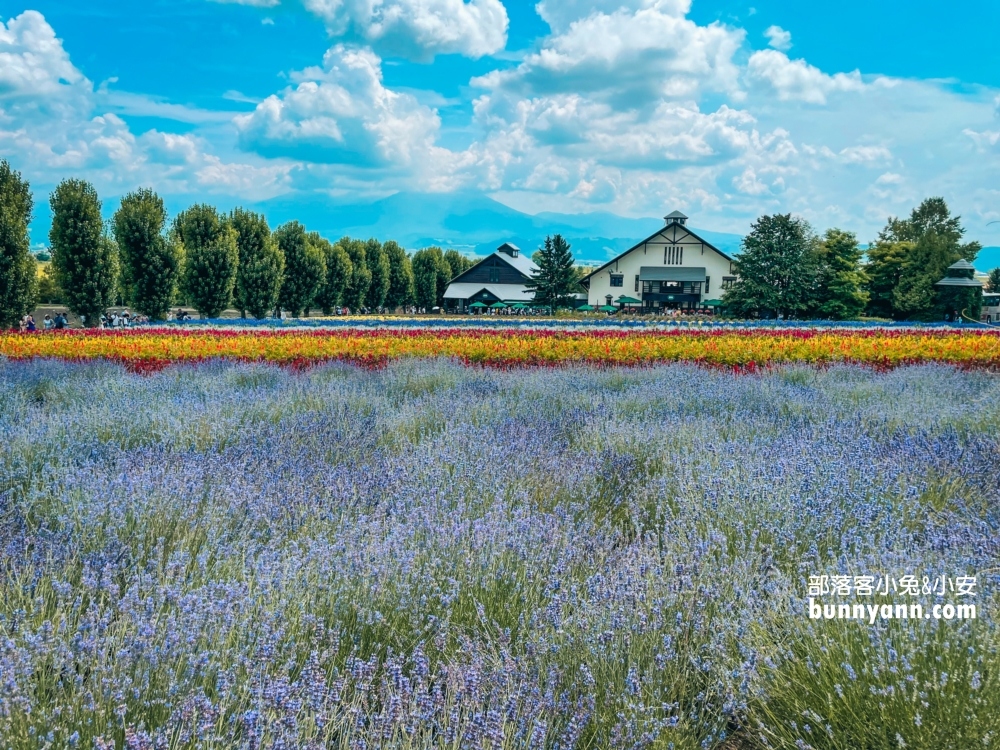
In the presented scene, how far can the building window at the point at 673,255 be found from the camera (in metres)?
54.9

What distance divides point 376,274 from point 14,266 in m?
35.4

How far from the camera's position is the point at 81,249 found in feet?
93.2

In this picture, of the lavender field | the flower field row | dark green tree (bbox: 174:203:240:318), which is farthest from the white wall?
the lavender field

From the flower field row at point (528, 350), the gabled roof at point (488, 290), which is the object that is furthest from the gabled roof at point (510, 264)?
the flower field row at point (528, 350)

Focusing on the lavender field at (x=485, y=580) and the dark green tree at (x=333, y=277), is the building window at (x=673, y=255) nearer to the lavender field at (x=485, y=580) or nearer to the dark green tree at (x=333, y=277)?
the dark green tree at (x=333, y=277)

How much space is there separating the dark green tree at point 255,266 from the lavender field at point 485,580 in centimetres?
3343

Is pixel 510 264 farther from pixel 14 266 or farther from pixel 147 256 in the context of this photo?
pixel 14 266

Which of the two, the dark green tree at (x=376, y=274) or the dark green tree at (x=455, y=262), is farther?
the dark green tree at (x=455, y=262)

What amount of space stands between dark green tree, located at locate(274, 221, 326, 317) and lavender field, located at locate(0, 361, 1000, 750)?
4027 cm

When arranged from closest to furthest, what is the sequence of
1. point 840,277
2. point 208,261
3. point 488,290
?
point 208,261 < point 840,277 < point 488,290

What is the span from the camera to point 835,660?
212 centimetres

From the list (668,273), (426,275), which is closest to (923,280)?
(668,273)

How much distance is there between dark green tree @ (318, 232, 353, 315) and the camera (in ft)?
170

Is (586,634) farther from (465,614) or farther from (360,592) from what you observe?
(360,592)
